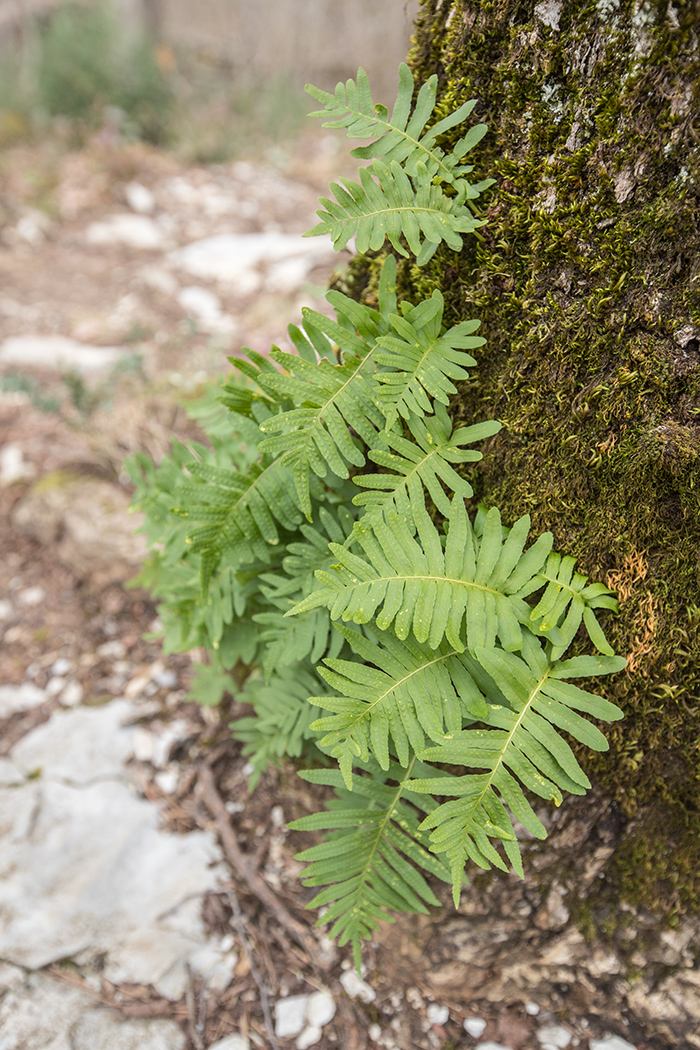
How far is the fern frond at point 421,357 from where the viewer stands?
147 centimetres

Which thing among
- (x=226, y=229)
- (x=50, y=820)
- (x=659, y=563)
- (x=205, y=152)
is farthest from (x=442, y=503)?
(x=205, y=152)

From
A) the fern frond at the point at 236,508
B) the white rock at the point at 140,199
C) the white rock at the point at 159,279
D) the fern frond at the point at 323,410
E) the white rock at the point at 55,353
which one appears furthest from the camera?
the white rock at the point at 140,199

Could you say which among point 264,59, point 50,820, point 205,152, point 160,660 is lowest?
point 50,820

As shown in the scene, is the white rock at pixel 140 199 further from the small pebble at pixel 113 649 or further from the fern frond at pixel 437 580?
the fern frond at pixel 437 580

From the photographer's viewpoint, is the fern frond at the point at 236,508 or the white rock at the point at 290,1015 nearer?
the fern frond at the point at 236,508

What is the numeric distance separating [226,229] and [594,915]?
6909mm

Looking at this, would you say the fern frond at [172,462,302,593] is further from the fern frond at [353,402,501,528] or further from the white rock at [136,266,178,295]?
the white rock at [136,266,178,295]

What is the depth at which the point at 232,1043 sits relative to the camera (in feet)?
6.44

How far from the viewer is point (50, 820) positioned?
2.48 m

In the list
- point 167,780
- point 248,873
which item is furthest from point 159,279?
point 248,873

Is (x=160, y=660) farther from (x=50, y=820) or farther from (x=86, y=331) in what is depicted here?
(x=86, y=331)

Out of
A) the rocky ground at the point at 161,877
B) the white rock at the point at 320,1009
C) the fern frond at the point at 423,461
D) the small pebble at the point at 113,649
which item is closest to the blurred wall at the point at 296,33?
the rocky ground at the point at 161,877

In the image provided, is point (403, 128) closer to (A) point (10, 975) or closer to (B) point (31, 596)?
(A) point (10, 975)

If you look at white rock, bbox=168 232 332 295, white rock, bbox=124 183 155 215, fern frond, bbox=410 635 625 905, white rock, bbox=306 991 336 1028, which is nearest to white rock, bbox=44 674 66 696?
white rock, bbox=306 991 336 1028
